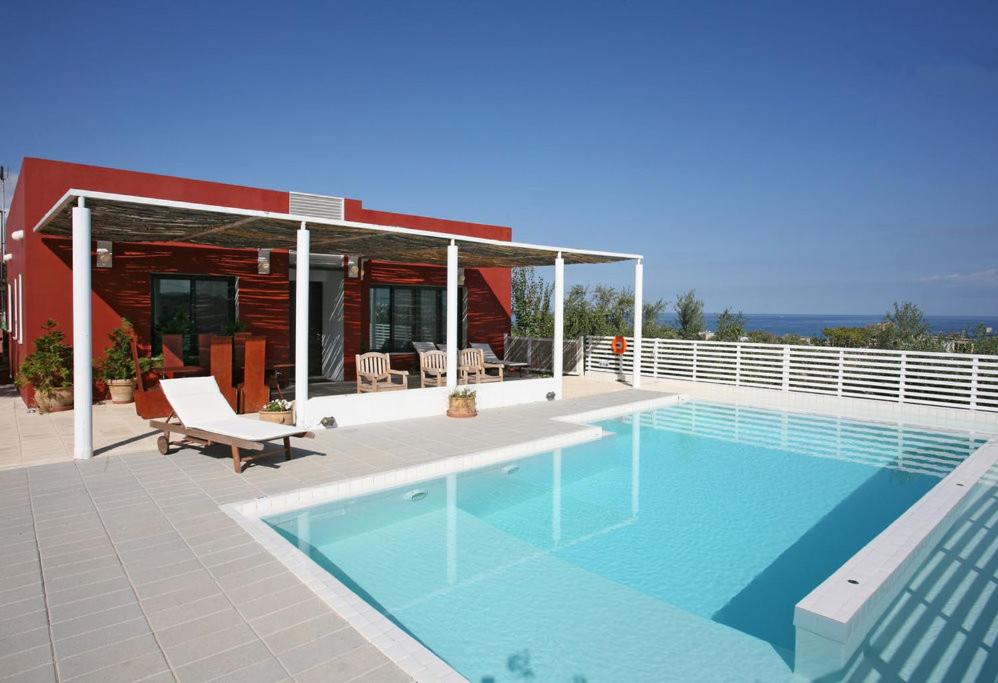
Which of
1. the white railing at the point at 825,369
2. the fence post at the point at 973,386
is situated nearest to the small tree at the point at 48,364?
the white railing at the point at 825,369

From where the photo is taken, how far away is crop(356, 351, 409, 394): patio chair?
995 cm

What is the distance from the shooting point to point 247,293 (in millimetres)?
11977

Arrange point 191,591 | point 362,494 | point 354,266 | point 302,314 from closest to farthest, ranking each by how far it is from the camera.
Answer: point 191,591
point 362,494
point 302,314
point 354,266

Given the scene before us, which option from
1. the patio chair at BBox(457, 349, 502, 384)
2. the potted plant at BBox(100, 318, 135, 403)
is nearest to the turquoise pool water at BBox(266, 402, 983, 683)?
the patio chair at BBox(457, 349, 502, 384)

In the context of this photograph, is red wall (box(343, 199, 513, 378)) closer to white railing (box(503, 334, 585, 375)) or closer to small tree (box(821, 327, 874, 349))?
white railing (box(503, 334, 585, 375))

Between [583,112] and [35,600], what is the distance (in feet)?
66.5

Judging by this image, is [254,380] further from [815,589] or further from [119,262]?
[815,589]

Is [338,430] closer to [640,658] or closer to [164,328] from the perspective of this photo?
[164,328]

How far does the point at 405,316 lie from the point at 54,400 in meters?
7.05

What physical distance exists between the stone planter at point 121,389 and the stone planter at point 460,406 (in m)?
5.26

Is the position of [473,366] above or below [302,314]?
below

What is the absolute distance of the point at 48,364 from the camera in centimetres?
919

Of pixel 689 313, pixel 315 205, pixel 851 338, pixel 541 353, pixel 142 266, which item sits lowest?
pixel 541 353

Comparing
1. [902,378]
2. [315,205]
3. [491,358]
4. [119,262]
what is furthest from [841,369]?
[119,262]
